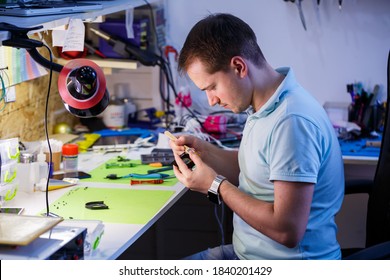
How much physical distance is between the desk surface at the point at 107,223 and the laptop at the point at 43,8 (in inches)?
21.8

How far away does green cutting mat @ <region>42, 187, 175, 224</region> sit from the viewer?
196cm

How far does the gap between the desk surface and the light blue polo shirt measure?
0.28m

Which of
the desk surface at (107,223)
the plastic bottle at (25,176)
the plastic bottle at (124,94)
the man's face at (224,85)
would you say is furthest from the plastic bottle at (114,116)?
the man's face at (224,85)

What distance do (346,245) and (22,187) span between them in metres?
1.61

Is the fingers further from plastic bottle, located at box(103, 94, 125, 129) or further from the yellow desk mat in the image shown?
plastic bottle, located at box(103, 94, 125, 129)

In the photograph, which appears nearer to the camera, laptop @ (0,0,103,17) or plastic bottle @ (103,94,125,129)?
laptop @ (0,0,103,17)

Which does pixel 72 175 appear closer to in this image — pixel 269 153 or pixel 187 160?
pixel 187 160

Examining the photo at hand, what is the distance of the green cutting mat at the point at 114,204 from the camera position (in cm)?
196

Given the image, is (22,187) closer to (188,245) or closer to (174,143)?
(174,143)

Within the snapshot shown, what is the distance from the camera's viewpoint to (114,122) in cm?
306

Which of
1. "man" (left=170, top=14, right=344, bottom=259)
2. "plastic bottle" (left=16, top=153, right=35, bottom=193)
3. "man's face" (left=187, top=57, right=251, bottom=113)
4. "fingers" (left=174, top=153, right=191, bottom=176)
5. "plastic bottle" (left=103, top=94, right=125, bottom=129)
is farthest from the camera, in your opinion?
"plastic bottle" (left=103, top=94, right=125, bottom=129)

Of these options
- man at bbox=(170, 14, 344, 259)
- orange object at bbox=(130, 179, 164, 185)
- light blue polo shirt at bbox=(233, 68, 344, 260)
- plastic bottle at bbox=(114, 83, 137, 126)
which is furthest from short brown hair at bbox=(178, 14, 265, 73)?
plastic bottle at bbox=(114, 83, 137, 126)

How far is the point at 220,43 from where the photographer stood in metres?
1.77
